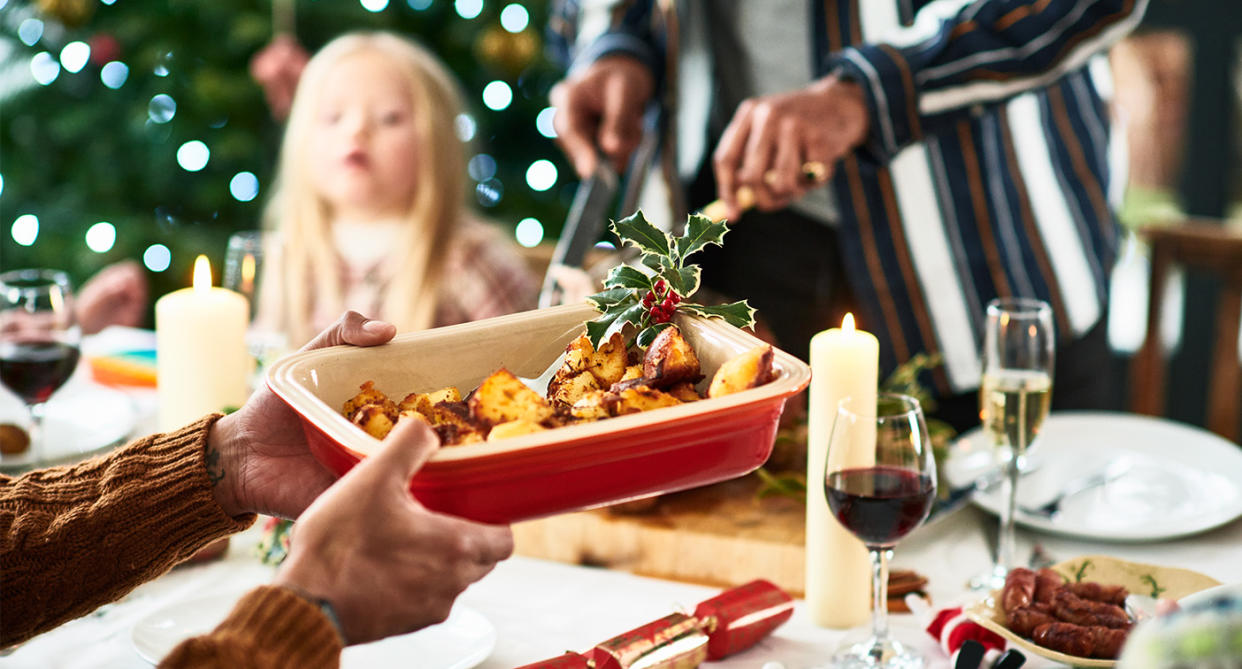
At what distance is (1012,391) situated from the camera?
45.5 inches

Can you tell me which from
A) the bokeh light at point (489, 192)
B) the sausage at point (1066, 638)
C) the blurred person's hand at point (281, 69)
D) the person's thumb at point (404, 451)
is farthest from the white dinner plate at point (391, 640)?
the bokeh light at point (489, 192)

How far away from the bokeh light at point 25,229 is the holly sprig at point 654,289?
2.77 meters

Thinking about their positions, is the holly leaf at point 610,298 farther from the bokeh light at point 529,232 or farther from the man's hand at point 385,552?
the bokeh light at point 529,232

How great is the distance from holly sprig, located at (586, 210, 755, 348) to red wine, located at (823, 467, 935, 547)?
0.21 m

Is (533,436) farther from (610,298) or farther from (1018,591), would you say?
(1018,591)

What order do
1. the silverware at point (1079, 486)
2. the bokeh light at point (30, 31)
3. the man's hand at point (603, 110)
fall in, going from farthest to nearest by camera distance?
the bokeh light at point (30, 31) < the man's hand at point (603, 110) < the silverware at point (1079, 486)

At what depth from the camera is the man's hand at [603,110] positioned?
1.72 m

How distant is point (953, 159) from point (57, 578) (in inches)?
55.7

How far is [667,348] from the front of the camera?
0.75 meters

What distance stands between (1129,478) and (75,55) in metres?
2.82

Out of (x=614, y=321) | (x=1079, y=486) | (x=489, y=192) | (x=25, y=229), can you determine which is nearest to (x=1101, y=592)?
(x=1079, y=486)

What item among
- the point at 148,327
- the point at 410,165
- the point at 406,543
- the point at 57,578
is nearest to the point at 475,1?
the point at 410,165

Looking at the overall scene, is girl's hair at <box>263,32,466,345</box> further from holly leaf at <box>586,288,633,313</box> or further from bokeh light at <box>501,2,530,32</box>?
holly leaf at <box>586,288,633,313</box>

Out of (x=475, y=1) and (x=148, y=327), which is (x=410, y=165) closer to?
(x=475, y=1)
